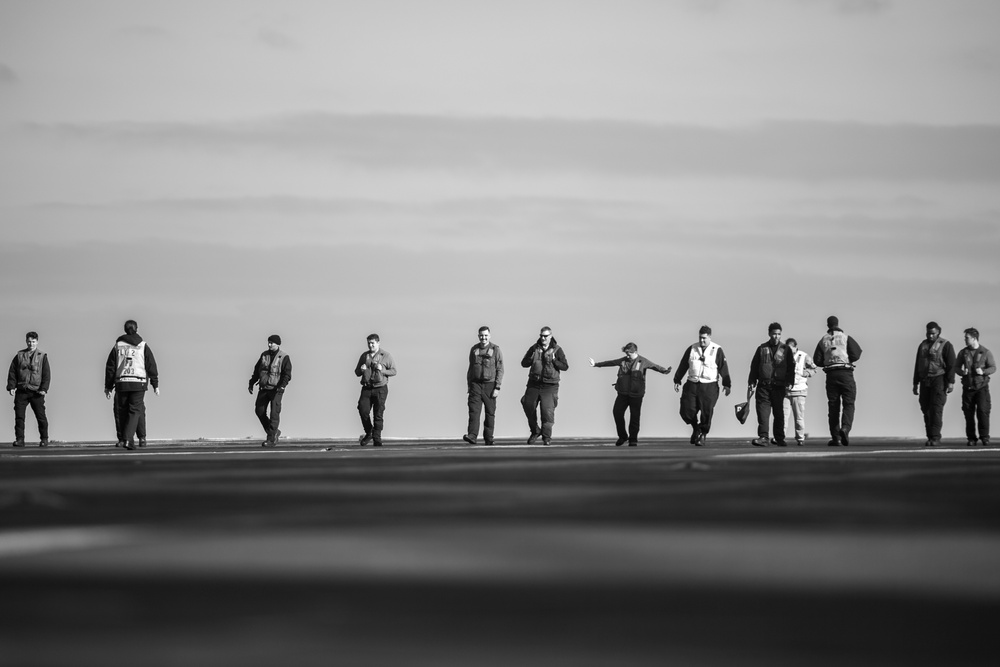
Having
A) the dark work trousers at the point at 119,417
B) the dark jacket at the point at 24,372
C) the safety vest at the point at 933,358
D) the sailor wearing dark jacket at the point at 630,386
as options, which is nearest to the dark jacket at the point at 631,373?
the sailor wearing dark jacket at the point at 630,386

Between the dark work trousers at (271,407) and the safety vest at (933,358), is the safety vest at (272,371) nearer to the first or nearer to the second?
the dark work trousers at (271,407)

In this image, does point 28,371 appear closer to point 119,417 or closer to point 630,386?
point 119,417

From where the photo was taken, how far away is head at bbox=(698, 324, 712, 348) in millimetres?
28234

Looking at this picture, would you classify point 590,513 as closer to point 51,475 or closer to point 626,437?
point 51,475

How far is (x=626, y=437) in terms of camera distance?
→ 2980cm

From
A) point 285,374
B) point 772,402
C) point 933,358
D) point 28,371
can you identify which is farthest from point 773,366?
point 28,371

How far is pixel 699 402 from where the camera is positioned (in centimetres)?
2842

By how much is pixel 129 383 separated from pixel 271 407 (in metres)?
3.52

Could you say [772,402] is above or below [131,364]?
below

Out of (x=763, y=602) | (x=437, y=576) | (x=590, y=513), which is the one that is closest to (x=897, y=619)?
(x=763, y=602)

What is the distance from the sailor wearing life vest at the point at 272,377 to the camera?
95.3ft

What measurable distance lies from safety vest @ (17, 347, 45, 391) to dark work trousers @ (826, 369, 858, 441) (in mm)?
11810

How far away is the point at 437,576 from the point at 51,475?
9.50 metres

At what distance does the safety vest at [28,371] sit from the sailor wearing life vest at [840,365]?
11.6 meters
